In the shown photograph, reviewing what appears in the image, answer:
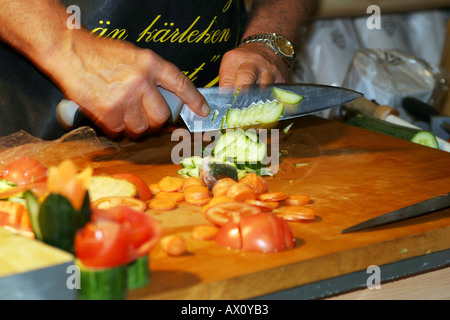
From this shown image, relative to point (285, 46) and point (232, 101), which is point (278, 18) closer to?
point (285, 46)

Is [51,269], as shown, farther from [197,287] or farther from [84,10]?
[84,10]

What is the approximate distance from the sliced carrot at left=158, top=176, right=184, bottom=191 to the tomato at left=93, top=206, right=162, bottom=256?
23.9 inches

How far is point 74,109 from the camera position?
2.03 meters

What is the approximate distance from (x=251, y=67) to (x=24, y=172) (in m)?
0.97

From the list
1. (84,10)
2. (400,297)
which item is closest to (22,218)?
(400,297)

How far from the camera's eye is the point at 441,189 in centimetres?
187

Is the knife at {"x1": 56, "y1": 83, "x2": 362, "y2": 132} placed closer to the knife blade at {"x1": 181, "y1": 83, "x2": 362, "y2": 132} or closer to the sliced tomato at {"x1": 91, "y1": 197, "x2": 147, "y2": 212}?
the knife blade at {"x1": 181, "y1": 83, "x2": 362, "y2": 132}

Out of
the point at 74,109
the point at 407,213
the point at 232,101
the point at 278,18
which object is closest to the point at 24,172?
the point at 74,109

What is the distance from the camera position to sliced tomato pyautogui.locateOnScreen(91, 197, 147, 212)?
1.55 metres

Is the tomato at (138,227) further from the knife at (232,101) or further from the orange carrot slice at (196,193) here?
the knife at (232,101)

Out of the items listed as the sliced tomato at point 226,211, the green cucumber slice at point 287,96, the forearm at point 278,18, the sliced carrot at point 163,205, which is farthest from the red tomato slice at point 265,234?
the forearm at point 278,18

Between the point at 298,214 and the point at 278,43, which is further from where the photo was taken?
the point at 278,43

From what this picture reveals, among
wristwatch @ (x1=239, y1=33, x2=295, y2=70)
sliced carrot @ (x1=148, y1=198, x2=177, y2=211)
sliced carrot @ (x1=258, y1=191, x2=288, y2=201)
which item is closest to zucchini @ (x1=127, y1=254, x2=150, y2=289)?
sliced carrot @ (x1=148, y1=198, x2=177, y2=211)
